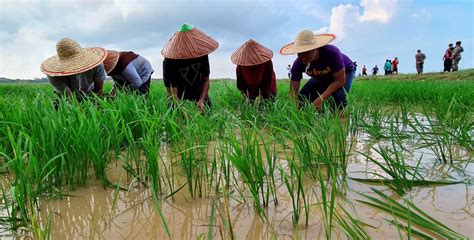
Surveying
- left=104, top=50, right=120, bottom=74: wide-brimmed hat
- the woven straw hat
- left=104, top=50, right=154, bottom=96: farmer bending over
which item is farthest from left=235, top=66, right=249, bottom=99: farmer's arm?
left=104, top=50, right=120, bottom=74: wide-brimmed hat

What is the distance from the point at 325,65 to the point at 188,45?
4.41 ft

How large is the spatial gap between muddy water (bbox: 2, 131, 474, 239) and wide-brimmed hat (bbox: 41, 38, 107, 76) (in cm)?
176

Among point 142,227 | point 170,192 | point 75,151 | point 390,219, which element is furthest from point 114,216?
point 390,219

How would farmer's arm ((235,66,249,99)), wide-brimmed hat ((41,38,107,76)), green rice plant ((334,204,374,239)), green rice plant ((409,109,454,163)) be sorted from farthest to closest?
farmer's arm ((235,66,249,99)) < wide-brimmed hat ((41,38,107,76)) < green rice plant ((409,109,454,163)) < green rice plant ((334,204,374,239))

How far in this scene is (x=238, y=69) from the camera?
150 inches

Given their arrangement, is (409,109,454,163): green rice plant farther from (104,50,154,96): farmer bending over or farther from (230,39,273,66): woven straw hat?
(104,50,154,96): farmer bending over

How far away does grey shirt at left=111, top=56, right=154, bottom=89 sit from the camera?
3734mm

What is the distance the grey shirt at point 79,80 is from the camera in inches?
126

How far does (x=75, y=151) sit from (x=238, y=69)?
2.53 metres

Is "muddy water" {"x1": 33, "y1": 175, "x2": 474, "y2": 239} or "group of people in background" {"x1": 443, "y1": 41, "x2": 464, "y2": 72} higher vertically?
"group of people in background" {"x1": 443, "y1": 41, "x2": 464, "y2": 72}

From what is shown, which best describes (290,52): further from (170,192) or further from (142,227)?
(142,227)

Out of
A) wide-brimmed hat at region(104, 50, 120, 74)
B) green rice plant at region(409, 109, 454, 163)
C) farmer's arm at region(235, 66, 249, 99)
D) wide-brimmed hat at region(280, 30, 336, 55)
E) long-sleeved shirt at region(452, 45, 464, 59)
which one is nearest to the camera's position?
green rice plant at region(409, 109, 454, 163)

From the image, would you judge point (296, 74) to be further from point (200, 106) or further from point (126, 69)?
point (126, 69)

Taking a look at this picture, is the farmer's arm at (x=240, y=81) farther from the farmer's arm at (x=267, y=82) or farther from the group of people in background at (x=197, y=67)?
the farmer's arm at (x=267, y=82)
